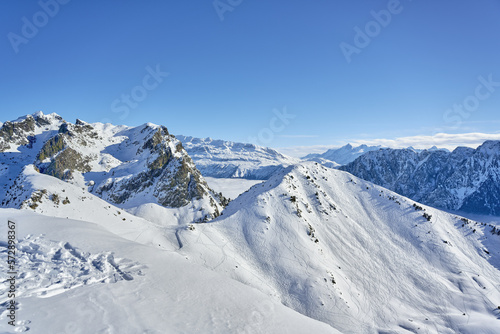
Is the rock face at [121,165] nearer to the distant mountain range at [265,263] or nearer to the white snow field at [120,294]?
the distant mountain range at [265,263]

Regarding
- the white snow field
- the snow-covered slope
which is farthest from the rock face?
the white snow field

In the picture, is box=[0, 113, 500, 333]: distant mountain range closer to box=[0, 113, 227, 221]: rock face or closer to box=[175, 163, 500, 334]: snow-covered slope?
box=[175, 163, 500, 334]: snow-covered slope

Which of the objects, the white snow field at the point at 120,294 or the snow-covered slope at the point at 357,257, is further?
the snow-covered slope at the point at 357,257

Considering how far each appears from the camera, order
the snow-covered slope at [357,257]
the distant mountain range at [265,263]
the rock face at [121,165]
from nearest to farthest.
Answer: the distant mountain range at [265,263], the snow-covered slope at [357,257], the rock face at [121,165]

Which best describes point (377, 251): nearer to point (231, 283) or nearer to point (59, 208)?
point (231, 283)

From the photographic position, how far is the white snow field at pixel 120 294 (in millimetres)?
10750

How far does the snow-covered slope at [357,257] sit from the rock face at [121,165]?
6870 centimetres

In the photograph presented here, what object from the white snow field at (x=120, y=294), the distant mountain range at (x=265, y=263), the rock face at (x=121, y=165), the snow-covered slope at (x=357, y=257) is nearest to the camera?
the white snow field at (x=120, y=294)

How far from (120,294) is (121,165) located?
468 feet

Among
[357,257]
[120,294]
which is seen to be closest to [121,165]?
[357,257]

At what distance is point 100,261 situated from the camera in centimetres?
1593

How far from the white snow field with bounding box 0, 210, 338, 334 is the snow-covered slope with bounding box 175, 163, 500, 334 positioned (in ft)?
82.4

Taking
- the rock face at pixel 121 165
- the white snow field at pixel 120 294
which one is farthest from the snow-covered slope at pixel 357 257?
the rock face at pixel 121 165

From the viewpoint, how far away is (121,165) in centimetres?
13688
